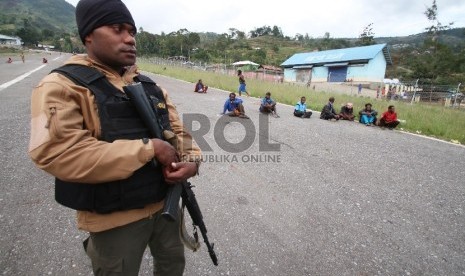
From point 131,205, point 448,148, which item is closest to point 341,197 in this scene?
point 131,205

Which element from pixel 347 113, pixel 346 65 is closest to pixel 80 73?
pixel 347 113

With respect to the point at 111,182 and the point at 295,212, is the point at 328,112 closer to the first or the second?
the point at 295,212

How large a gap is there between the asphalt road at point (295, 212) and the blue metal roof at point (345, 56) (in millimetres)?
25950

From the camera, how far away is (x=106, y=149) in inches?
43.8

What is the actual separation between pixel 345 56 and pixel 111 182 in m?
33.2

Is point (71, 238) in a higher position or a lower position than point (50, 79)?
lower

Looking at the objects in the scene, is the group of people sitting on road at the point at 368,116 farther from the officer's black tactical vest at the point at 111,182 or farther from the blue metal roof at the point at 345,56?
the blue metal roof at the point at 345,56

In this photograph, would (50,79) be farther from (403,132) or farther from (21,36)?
(21,36)

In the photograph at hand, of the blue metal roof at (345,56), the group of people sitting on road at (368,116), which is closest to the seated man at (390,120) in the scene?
the group of people sitting on road at (368,116)

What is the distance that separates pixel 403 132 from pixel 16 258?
9.44m

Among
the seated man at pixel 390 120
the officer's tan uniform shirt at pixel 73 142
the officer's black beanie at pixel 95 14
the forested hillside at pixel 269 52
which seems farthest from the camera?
the forested hillside at pixel 269 52

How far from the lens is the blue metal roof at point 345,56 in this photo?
93.1 ft

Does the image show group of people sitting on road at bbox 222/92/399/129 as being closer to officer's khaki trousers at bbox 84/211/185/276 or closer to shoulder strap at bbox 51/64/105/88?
officer's khaki trousers at bbox 84/211/185/276

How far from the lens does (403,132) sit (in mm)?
8297
